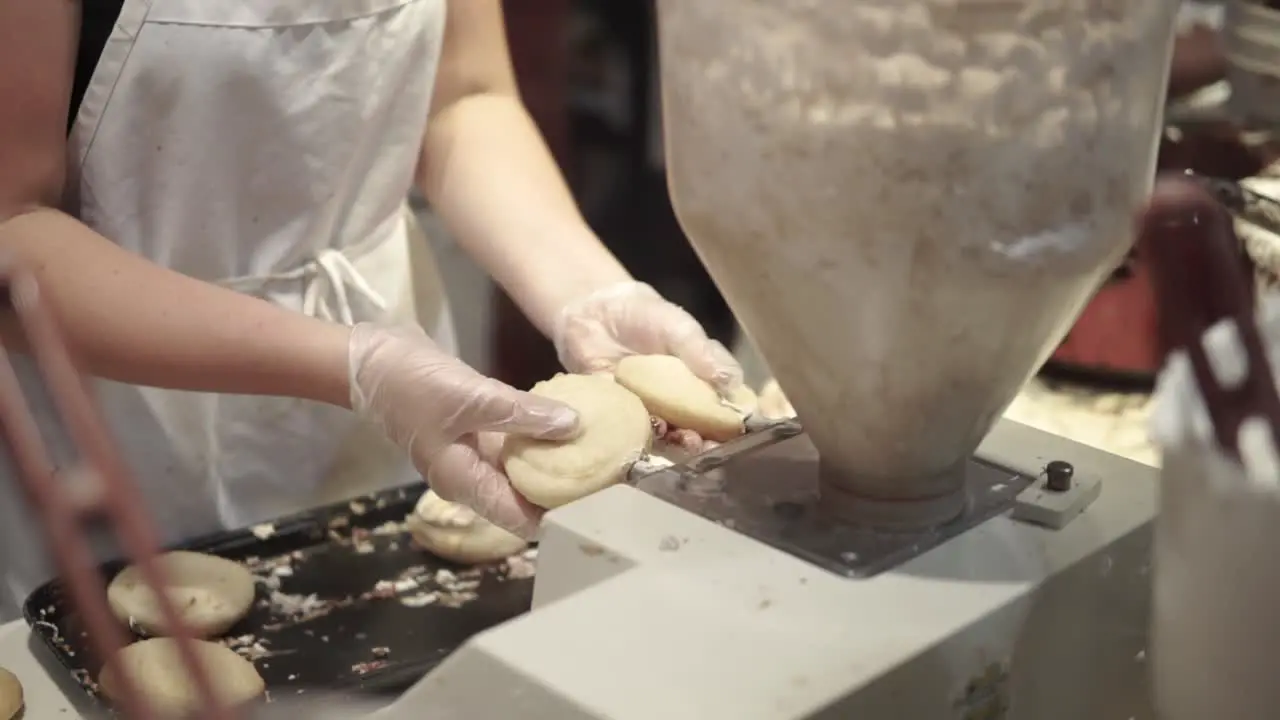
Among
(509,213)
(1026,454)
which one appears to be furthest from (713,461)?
(509,213)

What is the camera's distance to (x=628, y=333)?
3.73 ft

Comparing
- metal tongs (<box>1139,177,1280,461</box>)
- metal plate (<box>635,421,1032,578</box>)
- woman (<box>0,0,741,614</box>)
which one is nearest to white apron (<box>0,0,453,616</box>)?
woman (<box>0,0,741,614</box>)

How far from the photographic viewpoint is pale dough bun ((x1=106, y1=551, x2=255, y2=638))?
0.99 metres

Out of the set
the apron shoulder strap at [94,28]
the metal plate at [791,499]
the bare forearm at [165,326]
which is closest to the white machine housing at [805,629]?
the metal plate at [791,499]

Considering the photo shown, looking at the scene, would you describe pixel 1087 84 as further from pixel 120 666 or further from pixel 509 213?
pixel 509 213

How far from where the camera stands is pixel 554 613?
60 cm

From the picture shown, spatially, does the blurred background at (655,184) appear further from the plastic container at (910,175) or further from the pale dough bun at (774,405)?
the plastic container at (910,175)

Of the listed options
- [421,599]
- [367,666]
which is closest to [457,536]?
[421,599]

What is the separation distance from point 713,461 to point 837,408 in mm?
118

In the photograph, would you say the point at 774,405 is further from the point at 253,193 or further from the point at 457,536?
the point at 253,193

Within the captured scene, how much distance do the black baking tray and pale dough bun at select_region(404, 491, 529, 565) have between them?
1cm

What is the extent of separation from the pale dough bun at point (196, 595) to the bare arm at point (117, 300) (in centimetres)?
15

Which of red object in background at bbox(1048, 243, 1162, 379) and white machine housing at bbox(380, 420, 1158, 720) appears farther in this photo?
red object in background at bbox(1048, 243, 1162, 379)

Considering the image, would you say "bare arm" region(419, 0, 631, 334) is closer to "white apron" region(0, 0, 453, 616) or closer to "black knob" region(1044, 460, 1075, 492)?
"white apron" region(0, 0, 453, 616)
